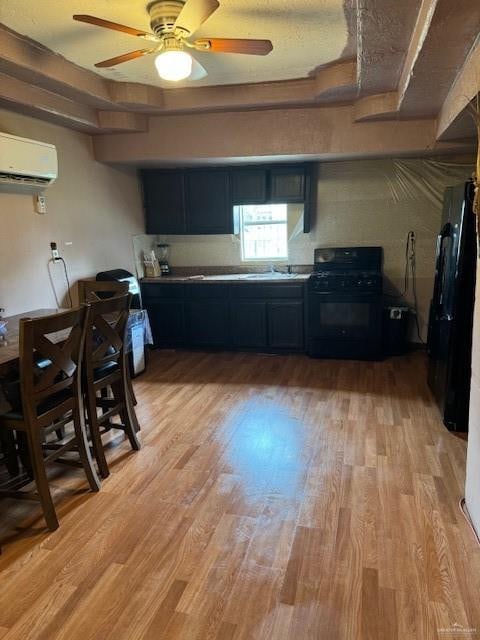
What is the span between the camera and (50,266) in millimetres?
3762

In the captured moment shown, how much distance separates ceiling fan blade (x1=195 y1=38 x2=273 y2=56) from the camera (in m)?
2.21

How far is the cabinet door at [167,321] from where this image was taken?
197 inches

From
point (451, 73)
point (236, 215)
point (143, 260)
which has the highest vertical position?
point (451, 73)

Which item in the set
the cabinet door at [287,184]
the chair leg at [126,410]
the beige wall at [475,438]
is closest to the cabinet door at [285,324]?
the cabinet door at [287,184]

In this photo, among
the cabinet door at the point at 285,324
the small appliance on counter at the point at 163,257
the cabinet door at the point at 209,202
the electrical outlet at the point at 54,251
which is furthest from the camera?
the small appliance on counter at the point at 163,257

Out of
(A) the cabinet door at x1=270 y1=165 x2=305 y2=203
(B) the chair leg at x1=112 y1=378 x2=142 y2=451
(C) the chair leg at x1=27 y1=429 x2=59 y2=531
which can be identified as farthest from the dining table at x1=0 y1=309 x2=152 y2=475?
(A) the cabinet door at x1=270 y1=165 x2=305 y2=203

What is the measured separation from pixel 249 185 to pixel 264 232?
2.10ft

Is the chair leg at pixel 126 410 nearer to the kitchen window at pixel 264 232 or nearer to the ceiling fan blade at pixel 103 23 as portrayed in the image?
the ceiling fan blade at pixel 103 23

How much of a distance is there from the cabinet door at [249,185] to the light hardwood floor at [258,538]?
101 inches

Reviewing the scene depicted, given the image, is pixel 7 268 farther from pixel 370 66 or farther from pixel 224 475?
pixel 370 66

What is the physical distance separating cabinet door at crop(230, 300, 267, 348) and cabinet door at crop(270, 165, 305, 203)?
1.20 meters

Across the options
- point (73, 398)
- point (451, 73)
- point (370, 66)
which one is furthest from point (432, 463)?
point (370, 66)

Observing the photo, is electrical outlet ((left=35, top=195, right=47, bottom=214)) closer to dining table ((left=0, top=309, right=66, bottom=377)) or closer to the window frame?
dining table ((left=0, top=309, right=66, bottom=377))

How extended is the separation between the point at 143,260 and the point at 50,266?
61.6 inches
